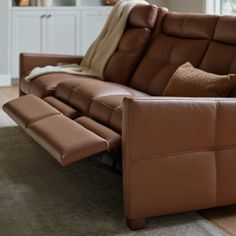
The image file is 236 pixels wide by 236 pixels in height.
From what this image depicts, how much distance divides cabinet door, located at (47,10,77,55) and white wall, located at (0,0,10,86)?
1.78 feet

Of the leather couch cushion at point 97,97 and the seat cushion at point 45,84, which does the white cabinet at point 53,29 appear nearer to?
the seat cushion at point 45,84

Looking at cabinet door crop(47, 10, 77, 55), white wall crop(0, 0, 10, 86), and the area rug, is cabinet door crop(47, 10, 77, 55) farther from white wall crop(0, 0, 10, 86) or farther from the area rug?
the area rug

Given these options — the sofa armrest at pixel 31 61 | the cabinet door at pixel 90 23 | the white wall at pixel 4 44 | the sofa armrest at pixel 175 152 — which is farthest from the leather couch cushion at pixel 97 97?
the cabinet door at pixel 90 23

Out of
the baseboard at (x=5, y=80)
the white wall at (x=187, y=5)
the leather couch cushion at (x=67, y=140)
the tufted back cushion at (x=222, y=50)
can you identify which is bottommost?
the baseboard at (x=5, y=80)

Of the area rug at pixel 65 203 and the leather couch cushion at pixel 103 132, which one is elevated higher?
the leather couch cushion at pixel 103 132

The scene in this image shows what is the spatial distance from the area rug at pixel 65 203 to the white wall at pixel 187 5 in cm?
336

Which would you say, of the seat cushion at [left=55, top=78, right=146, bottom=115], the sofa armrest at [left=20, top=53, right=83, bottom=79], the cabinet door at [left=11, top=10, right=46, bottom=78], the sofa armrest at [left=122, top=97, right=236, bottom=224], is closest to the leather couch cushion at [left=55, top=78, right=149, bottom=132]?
the seat cushion at [left=55, top=78, right=146, bottom=115]

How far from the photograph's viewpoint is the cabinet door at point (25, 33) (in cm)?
645

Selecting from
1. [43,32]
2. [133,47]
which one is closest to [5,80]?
[43,32]

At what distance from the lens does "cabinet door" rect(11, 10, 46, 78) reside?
6.45 metres

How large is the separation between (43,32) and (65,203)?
4.18m

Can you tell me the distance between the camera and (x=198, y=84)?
288 cm

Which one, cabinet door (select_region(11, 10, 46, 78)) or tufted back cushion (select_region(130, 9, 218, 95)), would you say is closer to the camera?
tufted back cushion (select_region(130, 9, 218, 95))

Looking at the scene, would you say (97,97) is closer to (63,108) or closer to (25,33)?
(63,108)
